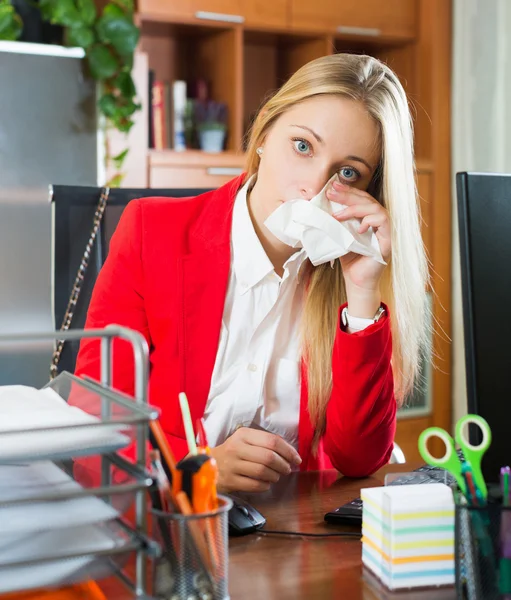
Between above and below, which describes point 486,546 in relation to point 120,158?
below

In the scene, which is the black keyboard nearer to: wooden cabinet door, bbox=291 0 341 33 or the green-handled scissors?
the green-handled scissors

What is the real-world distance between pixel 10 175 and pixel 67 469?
6.73 ft

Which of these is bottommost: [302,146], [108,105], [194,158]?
[302,146]

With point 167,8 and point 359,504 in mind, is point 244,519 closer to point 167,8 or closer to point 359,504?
point 359,504

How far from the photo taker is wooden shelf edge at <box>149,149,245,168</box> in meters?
3.00

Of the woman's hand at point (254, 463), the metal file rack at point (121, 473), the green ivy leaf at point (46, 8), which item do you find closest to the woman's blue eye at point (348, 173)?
the woman's hand at point (254, 463)

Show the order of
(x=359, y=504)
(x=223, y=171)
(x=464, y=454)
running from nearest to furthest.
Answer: (x=464, y=454), (x=359, y=504), (x=223, y=171)

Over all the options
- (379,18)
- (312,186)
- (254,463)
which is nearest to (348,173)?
(312,186)

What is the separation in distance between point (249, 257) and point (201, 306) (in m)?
0.11

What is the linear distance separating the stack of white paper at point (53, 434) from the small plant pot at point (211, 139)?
2.51 metres

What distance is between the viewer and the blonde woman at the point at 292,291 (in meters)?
1.28

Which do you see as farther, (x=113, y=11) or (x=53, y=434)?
(x=113, y=11)

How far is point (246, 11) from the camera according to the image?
312 centimetres

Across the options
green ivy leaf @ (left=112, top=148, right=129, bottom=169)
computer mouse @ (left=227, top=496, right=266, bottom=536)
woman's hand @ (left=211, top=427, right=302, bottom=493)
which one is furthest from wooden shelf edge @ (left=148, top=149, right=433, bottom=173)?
computer mouse @ (left=227, top=496, right=266, bottom=536)
